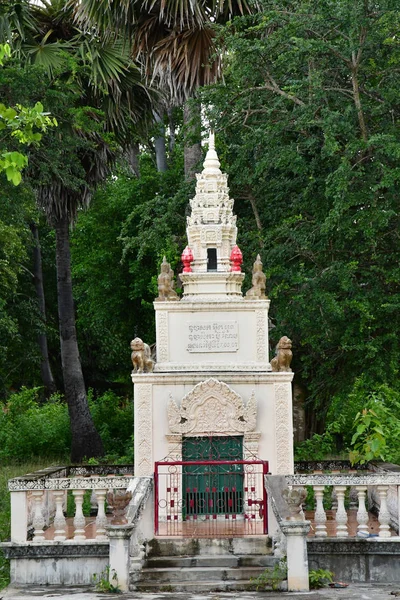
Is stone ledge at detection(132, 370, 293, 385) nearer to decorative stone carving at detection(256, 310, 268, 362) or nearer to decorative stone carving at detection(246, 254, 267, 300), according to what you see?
decorative stone carving at detection(256, 310, 268, 362)

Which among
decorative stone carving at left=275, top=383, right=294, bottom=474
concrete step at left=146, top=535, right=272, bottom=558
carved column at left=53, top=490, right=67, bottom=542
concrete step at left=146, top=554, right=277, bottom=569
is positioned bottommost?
concrete step at left=146, top=554, right=277, bottom=569

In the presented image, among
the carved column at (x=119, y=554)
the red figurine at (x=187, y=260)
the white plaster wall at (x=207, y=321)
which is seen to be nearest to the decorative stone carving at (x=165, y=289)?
the white plaster wall at (x=207, y=321)

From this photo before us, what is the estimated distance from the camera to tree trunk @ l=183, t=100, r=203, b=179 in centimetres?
2284

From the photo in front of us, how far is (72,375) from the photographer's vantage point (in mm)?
26781

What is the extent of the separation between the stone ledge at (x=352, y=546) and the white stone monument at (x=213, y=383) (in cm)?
Answer: 232

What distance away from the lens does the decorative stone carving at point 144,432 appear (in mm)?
16750

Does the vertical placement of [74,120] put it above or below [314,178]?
above

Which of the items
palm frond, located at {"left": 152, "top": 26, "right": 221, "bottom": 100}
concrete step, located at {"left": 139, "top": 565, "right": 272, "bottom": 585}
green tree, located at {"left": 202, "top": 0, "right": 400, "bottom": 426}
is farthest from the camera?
palm frond, located at {"left": 152, "top": 26, "right": 221, "bottom": 100}

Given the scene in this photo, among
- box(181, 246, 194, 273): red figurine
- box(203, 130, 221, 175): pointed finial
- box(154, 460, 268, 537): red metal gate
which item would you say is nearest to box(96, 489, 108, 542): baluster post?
box(154, 460, 268, 537): red metal gate

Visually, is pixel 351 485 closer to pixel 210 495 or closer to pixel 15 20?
pixel 210 495

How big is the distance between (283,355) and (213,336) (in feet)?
3.99

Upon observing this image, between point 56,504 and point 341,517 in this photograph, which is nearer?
point 341,517

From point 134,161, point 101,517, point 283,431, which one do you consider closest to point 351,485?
point 283,431

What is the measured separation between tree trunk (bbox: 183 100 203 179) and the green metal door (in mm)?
8727
